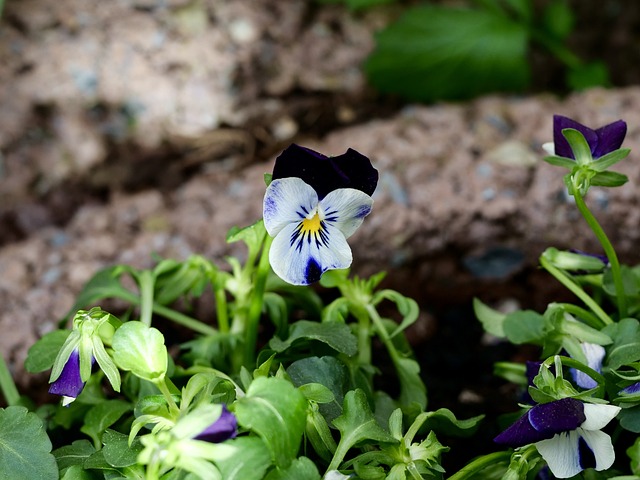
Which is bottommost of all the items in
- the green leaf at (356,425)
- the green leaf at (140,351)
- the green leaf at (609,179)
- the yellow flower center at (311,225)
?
the green leaf at (356,425)

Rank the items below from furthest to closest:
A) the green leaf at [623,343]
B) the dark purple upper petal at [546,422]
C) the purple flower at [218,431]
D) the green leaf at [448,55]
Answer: the green leaf at [448,55], the green leaf at [623,343], the dark purple upper petal at [546,422], the purple flower at [218,431]

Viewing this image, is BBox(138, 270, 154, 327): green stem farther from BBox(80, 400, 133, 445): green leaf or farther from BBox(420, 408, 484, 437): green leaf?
BBox(420, 408, 484, 437): green leaf

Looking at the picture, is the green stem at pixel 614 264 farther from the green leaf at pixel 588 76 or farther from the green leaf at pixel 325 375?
the green leaf at pixel 588 76

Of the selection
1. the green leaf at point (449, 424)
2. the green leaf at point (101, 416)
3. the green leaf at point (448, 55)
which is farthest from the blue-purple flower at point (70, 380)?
the green leaf at point (448, 55)

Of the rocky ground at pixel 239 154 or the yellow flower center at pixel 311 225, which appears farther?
the rocky ground at pixel 239 154

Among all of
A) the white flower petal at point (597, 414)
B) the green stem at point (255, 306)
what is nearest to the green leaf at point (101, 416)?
the green stem at point (255, 306)

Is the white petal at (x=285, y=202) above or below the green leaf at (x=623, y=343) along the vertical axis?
above

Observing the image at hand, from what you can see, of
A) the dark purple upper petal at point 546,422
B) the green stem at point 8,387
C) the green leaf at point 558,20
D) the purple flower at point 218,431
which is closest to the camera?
the purple flower at point 218,431
